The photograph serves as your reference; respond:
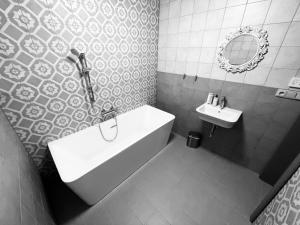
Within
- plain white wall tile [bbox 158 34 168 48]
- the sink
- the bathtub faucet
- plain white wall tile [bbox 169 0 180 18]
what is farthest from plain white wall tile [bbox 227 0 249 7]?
the bathtub faucet

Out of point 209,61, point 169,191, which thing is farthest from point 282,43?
point 169,191

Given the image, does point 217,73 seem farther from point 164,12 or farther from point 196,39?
point 164,12

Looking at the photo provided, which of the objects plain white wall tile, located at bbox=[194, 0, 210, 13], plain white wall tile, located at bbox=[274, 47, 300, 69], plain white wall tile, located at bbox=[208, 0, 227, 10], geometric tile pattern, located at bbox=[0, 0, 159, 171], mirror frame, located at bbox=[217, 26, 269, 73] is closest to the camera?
geometric tile pattern, located at bbox=[0, 0, 159, 171]

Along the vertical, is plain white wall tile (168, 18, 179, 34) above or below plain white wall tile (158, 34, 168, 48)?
above

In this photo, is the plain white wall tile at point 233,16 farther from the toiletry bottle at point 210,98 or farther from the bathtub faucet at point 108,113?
the bathtub faucet at point 108,113

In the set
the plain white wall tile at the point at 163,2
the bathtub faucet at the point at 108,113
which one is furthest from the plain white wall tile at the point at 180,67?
the bathtub faucet at the point at 108,113

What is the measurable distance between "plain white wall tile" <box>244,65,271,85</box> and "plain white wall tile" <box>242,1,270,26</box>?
48 centimetres

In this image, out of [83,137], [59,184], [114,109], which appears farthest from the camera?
[114,109]

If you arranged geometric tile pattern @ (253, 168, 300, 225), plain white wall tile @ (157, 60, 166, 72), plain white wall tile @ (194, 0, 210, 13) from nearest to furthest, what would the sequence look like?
geometric tile pattern @ (253, 168, 300, 225)
plain white wall tile @ (194, 0, 210, 13)
plain white wall tile @ (157, 60, 166, 72)

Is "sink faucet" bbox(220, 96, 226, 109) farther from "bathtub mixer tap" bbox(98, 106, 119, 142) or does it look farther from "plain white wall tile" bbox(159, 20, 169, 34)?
"bathtub mixer tap" bbox(98, 106, 119, 142)

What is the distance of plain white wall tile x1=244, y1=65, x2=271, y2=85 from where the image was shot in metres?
1.42

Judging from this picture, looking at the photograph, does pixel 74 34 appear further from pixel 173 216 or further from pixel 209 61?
pixel 173 216

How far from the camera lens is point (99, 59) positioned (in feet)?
5.41

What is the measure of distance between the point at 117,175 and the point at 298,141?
202 cm
